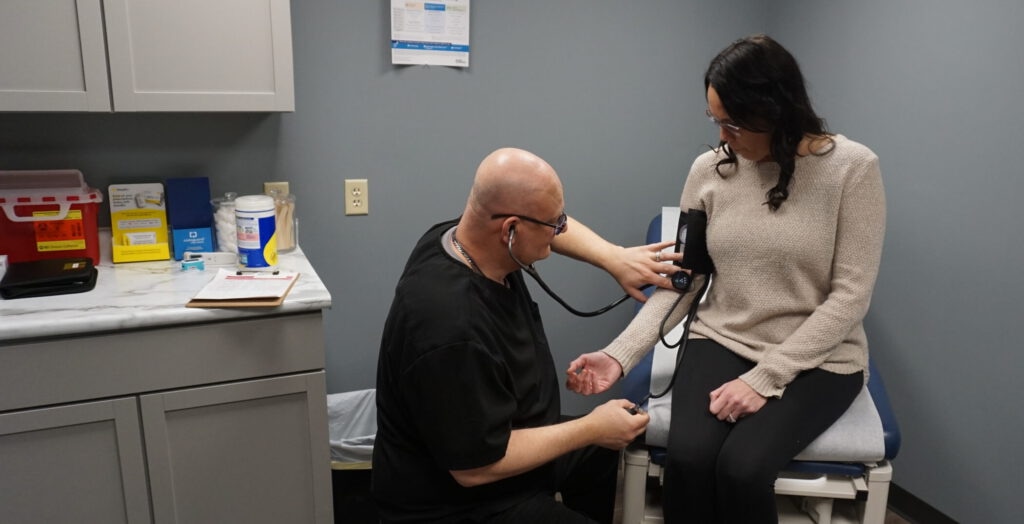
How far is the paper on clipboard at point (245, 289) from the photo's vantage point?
162 centimetres

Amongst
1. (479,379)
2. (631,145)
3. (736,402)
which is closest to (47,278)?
(479,379)

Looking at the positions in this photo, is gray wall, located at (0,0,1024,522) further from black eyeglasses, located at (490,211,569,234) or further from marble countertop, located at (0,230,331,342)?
black eyeglasses, located at (490,211,569,234)

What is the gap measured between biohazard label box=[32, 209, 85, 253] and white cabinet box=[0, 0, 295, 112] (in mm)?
296

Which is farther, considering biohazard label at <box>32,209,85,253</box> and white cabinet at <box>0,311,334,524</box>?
biohazard label at <box>32,209,85,253</box>

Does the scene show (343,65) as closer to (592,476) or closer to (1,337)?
(1,337)

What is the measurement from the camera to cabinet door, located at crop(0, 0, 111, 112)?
164 centimetres

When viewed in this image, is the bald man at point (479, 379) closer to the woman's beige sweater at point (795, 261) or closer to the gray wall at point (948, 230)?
the woman's beige sweater at point (795, 261)

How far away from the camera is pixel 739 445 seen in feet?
4.86

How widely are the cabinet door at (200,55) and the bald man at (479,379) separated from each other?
0.74 metres

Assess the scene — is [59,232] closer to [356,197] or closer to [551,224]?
[356,197]

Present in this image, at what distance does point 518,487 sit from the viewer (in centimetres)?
139

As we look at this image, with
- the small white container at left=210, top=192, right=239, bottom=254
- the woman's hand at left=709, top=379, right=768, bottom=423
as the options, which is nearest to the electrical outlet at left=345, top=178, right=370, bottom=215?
the small white container at left=210, top=192, right=239, bottom=254

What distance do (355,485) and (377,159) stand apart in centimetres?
96

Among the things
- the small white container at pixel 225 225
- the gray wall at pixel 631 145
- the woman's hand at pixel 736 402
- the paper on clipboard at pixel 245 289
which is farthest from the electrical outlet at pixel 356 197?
the woman's hand at pixel 736 402
